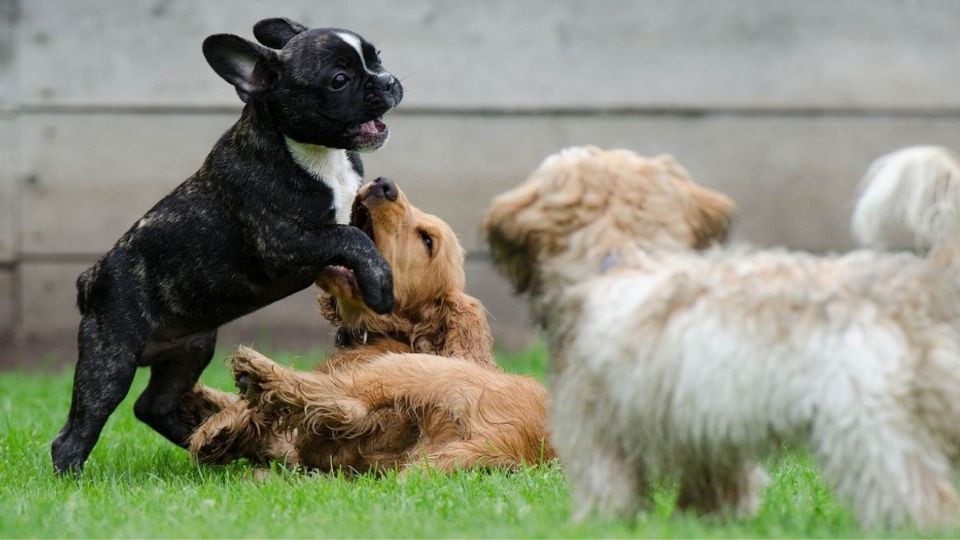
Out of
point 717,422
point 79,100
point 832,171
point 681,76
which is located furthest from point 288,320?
point 717,422

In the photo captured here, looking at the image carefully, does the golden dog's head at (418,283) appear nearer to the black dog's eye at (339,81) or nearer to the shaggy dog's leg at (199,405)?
the black dog's eye at (339,81)

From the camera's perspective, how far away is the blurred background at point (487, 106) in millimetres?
10633

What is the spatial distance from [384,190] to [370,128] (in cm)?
41

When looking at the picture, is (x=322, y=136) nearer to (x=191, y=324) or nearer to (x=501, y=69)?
(x=191, y=324)

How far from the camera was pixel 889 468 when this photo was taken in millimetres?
3635

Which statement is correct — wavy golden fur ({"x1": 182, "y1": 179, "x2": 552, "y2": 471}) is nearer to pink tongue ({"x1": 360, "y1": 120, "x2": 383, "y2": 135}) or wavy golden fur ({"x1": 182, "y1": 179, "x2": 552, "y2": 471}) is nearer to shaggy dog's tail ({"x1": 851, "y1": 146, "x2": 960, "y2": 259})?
pink tongue ({"x1": 360, "y1": 120, "x2": 383, "y2": 135})

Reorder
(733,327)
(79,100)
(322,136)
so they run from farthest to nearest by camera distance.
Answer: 1. (79,100)
2. (322,136)
3. (733,327)

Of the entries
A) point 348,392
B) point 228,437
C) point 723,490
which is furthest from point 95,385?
point 723,490

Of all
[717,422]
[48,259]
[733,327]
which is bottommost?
[48,259]

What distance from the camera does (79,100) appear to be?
35.0 feet

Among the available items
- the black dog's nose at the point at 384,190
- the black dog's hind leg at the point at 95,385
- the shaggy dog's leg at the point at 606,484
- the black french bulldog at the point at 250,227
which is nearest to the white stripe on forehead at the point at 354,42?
the black french bulldog at the point at 250,227

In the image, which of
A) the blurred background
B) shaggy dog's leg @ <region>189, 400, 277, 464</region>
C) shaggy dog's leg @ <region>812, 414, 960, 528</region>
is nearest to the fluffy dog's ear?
shaggy dog's leg @ <region>812, 414, 960, 528</region>

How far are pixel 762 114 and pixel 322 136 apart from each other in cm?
586

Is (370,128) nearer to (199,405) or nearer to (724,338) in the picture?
(199,405)
